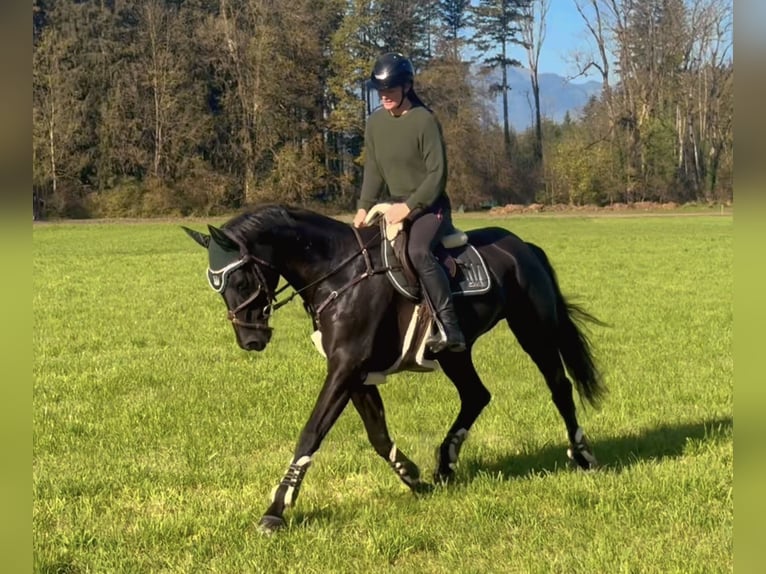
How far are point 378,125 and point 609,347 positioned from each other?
7542 millimetres

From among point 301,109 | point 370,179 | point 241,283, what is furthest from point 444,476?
point 301,109

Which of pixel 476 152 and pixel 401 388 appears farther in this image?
pixel 476 152

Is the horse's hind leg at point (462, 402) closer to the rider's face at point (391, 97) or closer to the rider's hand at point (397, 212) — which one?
the rider's hand at point (397, 212)

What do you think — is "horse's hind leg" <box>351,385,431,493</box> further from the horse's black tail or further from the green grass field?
the horse's black tail

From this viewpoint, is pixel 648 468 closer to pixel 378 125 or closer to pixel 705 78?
pixel 378 125

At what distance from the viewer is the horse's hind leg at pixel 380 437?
6039 mm

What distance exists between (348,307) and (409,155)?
126 cm

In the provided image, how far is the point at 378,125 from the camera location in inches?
236

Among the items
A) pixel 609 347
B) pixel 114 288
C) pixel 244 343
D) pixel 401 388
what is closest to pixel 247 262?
pixel 244 343

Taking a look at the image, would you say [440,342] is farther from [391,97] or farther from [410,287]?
[391,97]

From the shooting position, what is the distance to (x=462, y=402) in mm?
6859

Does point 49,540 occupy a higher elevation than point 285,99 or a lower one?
lower

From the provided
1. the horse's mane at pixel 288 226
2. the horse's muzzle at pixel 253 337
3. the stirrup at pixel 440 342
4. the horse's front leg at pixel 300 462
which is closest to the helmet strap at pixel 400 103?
the horse's mane at pixel 288 226
